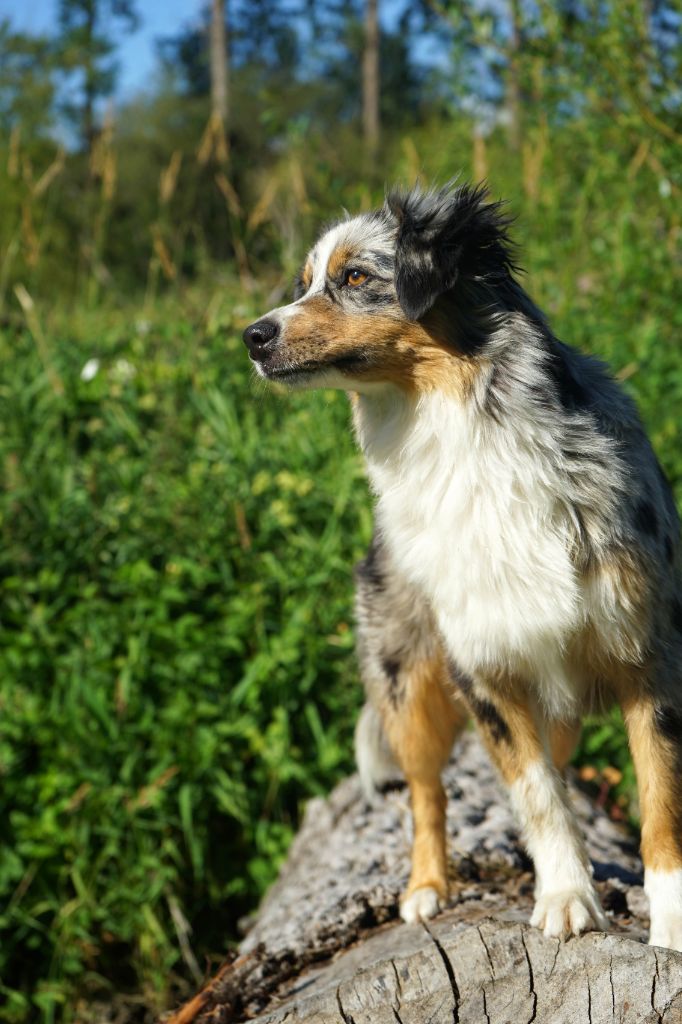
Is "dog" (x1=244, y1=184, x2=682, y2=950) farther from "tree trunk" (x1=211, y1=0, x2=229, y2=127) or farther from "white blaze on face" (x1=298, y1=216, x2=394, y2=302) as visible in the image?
"tree trunk" (x1=211, y1=0, x2=229, y2=127)

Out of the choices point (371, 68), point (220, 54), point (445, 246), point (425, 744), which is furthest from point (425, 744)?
point (371, 68)

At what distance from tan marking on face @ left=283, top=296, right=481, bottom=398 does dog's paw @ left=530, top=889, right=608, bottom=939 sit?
4.26ft

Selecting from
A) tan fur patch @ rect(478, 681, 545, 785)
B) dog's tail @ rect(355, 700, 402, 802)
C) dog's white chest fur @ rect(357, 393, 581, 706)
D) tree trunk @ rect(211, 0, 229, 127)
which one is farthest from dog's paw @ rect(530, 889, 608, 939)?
tree trunk @ rect(211, 0, 229, 127)

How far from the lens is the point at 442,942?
2369mm

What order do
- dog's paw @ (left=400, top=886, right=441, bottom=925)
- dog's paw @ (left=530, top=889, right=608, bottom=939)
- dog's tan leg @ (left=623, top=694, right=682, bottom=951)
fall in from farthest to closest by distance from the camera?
dog's paw @ (left=400, top=886, right=441, bottom=925) < dog's tan leg @ (left=623, top=694, right=682, bottom=951) < dog's paw @ (left=530, top=889, right=608, bottom=939)

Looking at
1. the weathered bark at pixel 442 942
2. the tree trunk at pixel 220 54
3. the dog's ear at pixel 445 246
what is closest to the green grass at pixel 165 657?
the weathered bark at pixel 442 942

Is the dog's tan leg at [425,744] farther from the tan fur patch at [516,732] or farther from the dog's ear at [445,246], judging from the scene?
the dog's ear at [445,246]

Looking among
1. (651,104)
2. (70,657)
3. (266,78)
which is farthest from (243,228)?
(266,78)

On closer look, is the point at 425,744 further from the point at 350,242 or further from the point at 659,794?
the point at 350,242

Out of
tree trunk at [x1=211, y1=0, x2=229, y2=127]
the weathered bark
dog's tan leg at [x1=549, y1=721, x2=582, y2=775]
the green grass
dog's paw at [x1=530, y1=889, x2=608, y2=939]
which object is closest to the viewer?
the weathered bark

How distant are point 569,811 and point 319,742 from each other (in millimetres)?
1865

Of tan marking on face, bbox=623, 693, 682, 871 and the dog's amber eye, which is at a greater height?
the dog's amber eye

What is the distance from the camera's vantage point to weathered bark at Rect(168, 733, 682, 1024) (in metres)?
2.26

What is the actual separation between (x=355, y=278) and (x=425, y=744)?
1.53 meters
